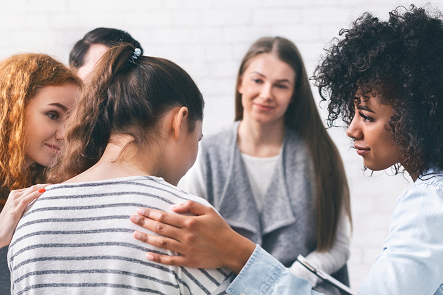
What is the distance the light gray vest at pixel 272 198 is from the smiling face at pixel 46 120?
2.32 ft

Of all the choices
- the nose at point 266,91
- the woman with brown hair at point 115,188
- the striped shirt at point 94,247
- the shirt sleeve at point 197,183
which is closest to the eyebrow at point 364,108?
the woman with brown hair at point 115,188

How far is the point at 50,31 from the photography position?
2.09 metres

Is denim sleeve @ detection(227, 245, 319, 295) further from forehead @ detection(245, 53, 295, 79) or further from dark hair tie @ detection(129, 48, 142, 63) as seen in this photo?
forehead @ detection(245, 53, 295, 79)

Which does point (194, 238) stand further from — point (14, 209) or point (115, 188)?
point (14, 209)

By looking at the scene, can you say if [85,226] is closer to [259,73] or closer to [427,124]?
[427,124]

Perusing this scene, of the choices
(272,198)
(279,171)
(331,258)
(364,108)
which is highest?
(364,108)

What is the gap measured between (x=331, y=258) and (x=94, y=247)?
1107 mm

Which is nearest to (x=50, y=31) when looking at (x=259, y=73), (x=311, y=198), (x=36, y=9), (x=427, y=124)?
(x=36, y=9)

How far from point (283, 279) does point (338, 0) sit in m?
1.74

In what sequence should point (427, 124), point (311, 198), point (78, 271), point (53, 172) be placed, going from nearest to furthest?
point (78, 271), point (427, 124), point (53, 172), point (311, 198)

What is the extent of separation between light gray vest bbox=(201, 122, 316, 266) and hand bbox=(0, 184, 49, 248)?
86 cm

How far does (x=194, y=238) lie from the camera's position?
2.31 ft

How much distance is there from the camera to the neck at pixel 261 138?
5.46ft

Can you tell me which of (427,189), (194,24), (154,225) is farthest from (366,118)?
(194,24)
